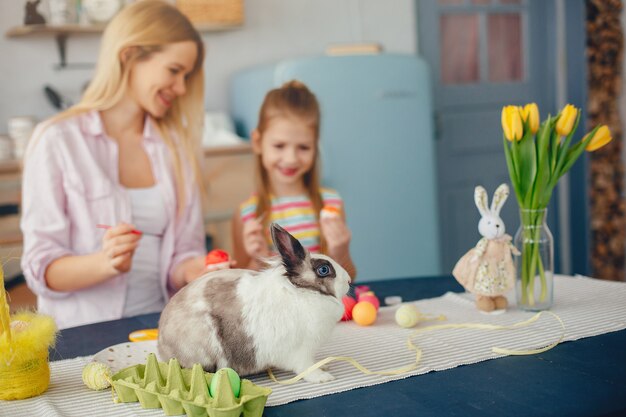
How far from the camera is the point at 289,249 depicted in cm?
94

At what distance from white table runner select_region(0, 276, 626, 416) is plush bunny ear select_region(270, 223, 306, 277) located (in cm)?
15

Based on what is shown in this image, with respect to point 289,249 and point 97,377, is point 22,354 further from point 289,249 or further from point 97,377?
point 289,249

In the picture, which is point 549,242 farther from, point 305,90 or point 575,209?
point 575,209

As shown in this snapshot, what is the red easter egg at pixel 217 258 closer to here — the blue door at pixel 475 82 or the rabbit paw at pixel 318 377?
the rabbit paw at pixel 318 377

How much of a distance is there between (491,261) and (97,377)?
67cm

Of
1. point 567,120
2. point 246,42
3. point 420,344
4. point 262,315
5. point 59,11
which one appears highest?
point 59,11

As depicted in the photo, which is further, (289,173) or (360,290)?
(289,173)

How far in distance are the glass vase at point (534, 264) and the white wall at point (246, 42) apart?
2.16 m

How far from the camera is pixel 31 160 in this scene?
5.60 feet

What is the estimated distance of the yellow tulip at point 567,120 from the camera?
122 centimetres

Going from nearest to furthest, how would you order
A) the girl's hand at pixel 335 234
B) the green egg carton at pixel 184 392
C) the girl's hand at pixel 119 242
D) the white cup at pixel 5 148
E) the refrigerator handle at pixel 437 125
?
the green egg carton at pixel 184 392 < the girl's hand at pixel 119 242 < the girl's hand at pixel 335 234 < the white cup at pixel 5 148 < the refrigerator handle at pixel 437 125

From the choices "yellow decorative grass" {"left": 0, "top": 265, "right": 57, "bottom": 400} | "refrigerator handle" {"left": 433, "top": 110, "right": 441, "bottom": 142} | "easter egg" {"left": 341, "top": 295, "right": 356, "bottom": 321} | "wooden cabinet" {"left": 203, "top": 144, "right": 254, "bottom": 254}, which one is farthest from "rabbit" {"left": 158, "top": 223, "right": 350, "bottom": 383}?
"refrigerator handle" {"left": 433, "top": 110, "right": 441, "bottom": 142}

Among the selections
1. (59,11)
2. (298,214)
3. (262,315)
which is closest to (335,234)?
(298,214)

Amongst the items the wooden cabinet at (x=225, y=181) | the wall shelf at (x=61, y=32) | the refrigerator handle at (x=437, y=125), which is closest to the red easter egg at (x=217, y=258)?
the wooden cabinet at (x=225, y=181)
